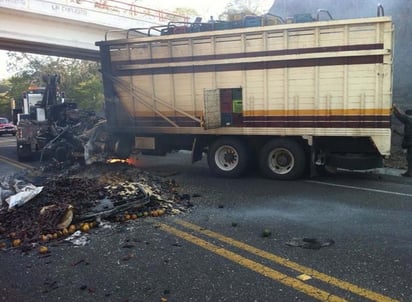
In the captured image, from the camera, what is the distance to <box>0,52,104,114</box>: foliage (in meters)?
38.8

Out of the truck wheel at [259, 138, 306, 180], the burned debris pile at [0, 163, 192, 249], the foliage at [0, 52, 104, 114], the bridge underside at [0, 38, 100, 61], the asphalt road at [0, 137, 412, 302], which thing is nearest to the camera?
the asphalt road at [0, 137, 412, 302]

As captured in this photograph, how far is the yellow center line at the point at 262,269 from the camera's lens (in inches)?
141

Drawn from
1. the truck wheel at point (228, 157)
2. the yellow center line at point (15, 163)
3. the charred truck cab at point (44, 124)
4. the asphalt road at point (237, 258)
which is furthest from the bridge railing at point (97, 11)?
the asphalt road at point (237, 258)

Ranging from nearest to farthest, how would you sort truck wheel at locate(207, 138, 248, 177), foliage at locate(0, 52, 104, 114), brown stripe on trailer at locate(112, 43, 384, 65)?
brown stripe on trailer at locate(112, 43, 384, 65)
truck wheel at locate(207, 138, 248, 177)
foliage at locate(0, 52, 104, 114)

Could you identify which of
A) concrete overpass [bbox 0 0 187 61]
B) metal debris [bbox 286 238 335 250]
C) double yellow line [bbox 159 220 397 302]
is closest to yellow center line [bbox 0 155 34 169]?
concrete overpass [bbox 0 0 187 61]

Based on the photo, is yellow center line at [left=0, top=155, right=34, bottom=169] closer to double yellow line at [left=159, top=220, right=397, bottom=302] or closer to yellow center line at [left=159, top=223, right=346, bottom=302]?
double yellow line at [left=159, top=220, right=397, bottom=302]

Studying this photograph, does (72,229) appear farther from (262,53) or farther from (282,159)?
(262,53)

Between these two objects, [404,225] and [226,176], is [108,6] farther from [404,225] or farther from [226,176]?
[404,225]

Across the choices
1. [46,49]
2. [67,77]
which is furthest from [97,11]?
[67,77]

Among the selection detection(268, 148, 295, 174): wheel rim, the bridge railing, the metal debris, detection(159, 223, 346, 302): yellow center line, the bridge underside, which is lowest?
the metal debris

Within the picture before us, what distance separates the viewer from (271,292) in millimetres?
3650

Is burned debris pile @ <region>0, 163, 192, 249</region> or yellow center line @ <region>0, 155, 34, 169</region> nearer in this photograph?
burned debris pile @ <region>0, 163, 192, 249</region>

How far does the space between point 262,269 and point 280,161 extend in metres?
5.29

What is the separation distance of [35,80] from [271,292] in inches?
1682
